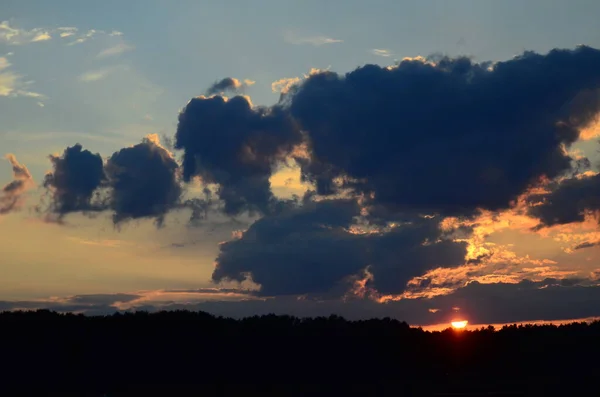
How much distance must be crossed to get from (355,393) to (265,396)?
20.5 metres

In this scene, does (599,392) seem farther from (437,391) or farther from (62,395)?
(62,395)

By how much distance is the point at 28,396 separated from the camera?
199 meters

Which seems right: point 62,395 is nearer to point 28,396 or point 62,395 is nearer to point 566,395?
point 28,396

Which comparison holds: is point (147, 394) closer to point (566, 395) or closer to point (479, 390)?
point (479, 390)

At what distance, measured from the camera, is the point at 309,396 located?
636 ft

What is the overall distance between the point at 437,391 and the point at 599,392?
33.8 m

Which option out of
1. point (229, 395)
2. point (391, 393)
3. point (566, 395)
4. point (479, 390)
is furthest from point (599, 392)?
point (229, 395)

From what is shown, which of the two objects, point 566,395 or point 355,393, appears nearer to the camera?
point 566,395

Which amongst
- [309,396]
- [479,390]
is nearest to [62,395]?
[309,396]

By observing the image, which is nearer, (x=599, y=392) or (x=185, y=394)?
(x=599, y=392)

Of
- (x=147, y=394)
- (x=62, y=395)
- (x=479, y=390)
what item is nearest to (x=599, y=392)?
(x=479, y=390)

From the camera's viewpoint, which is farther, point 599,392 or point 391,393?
point 391,393

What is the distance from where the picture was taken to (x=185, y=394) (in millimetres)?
196125

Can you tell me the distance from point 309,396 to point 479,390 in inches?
1455
